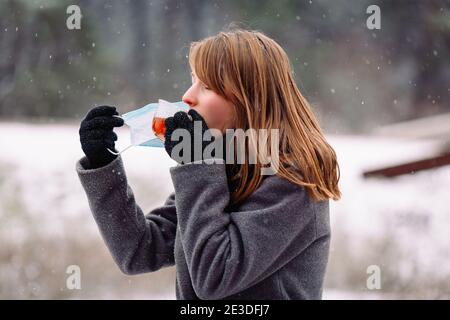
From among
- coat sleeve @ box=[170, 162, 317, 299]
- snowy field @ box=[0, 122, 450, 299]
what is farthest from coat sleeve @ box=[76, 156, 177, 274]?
snowy field @ box=[0, 122, 450, 299]

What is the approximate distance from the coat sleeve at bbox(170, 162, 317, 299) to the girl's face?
7 cm

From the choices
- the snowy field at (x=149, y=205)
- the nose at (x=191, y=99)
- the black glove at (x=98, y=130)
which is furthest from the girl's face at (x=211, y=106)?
the snowy field at (x=149, y=205)

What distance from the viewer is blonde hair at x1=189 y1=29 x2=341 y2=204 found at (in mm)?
958

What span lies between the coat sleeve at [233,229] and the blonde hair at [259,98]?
35 mm

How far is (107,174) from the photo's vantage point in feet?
3.23

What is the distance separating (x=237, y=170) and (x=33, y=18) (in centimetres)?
162

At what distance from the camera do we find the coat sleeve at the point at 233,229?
886mm

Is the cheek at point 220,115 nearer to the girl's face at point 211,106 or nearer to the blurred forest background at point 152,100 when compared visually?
the girl's face at point 211,106

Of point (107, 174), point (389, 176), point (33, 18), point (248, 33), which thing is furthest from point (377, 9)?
point (107, 174)

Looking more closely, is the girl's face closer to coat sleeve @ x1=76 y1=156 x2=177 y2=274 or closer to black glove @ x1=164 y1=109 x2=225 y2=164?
black glove @ x1=164 y1=109 x2=225 y2=164

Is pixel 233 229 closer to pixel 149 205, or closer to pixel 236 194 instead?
pixel 236 194

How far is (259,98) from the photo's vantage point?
99 cm
